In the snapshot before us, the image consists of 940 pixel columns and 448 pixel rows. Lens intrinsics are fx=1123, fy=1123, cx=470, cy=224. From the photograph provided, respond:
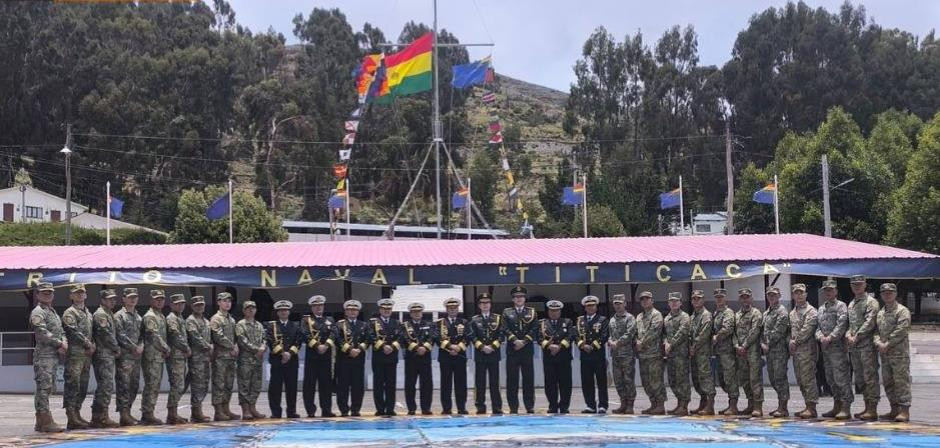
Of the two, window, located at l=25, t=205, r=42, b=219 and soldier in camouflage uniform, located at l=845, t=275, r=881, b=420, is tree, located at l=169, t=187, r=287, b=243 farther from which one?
soldier in camouflage uniform, located at l=845, t=275, r=881, b=420

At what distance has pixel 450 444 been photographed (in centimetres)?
967

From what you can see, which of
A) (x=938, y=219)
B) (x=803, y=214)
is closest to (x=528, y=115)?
(x=803, y=214)

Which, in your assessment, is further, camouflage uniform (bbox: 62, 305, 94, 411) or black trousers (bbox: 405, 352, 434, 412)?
black trousers (bbox: 405, 352, 434, 412)

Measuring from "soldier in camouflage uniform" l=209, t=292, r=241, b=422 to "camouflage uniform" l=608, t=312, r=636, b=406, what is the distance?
459cm

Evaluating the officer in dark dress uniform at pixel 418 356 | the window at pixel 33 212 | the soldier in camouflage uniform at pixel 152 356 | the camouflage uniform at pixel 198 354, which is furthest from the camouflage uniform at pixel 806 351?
the window at pixel 33 212

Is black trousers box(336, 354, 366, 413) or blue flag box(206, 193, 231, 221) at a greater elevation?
blue flag box(206, 193, 231, 221)

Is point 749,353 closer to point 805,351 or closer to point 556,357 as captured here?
point 805,351

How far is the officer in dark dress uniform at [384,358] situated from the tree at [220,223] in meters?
41.5

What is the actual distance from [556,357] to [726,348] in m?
2.06

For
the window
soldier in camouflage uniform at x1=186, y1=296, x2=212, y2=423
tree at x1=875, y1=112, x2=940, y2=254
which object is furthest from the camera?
the window

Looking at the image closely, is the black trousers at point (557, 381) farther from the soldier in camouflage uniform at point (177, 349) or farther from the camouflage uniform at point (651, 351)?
the soldier in camouflage uniform at point (177, 349)

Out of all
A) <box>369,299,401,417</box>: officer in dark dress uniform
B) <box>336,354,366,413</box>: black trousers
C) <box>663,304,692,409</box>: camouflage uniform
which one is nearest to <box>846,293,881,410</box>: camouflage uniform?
<box>663,304,692,409</box>: camouflage uniform

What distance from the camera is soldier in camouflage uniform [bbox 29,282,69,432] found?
11.9m

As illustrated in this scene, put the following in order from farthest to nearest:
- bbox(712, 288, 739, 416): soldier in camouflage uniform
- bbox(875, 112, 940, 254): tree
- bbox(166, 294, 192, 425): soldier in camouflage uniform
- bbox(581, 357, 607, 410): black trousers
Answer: bbox(875, 112, 940, 254): tree
bbox(581, 357, 607, 410): black trousers
bbox(712, 288, 739, 416): soldier in camouflage uniform
bbox(166, 294, 192, 425): soldier in camouflage uniform
